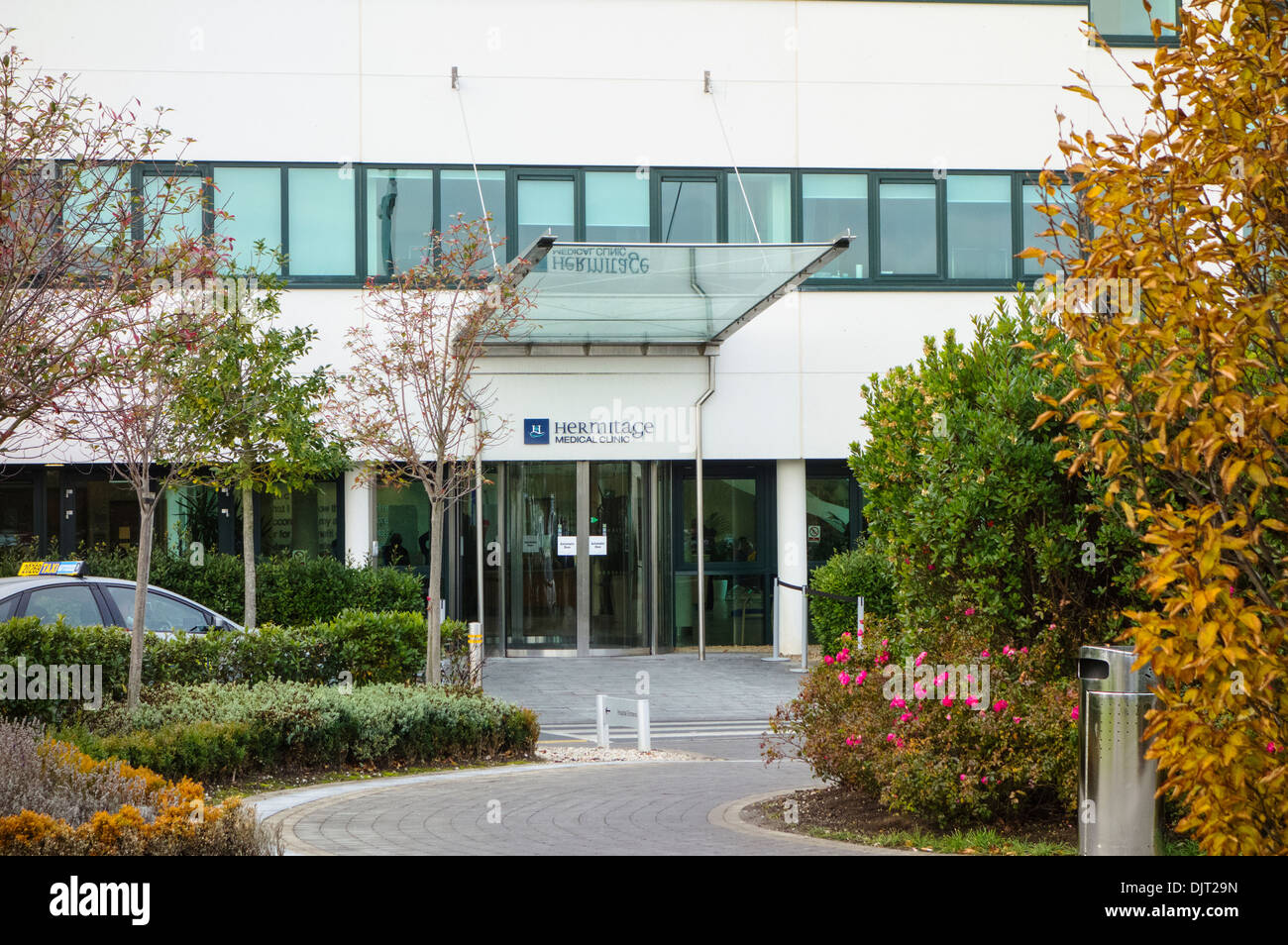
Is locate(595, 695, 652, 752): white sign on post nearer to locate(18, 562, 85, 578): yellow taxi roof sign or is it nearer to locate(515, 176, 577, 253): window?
locate(18, 562, 85, 578): yellow taxi roof sign

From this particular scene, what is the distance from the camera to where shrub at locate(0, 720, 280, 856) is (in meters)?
5.05

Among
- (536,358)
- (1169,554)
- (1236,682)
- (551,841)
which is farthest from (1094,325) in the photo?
(536,358)

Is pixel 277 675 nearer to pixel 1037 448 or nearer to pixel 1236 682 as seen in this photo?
pixel 1037 448

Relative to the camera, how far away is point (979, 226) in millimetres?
21453

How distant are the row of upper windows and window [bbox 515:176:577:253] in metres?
0.02

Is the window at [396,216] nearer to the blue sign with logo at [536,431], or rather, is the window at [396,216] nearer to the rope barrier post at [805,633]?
the blue sign with logo at [536,431]

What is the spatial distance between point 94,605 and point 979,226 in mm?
14832

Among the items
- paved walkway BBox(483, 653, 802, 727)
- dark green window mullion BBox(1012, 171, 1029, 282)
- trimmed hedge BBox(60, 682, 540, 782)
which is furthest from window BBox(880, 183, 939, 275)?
trimmed hedge BBox(60, 682, 540, 782)

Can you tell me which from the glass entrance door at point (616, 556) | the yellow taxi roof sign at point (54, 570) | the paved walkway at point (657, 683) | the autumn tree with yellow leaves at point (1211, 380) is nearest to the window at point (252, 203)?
the glass entrance door at point (616, 556)

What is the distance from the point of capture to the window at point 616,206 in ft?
68.3

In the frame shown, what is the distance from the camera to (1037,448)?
25.3ft

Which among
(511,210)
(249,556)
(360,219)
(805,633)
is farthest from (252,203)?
(805,633)

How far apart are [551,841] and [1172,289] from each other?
4.27 metres
